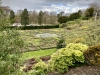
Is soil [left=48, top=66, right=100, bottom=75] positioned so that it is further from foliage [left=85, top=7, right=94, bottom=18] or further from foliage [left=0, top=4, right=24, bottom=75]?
foliage [left=85, top=7, right=94, bottom=18]

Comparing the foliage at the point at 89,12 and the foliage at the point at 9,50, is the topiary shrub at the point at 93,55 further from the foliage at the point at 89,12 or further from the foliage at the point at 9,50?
the foliage at the point at 89,12

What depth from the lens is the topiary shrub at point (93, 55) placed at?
801 centimetres

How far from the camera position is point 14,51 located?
129 inches

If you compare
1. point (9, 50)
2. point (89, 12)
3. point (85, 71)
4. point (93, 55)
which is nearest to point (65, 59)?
point (85, 71)

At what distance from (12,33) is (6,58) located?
54 cm

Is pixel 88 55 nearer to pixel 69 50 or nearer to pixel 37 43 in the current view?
pixel 69 50

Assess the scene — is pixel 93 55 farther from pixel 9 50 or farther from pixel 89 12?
pixel 89 12

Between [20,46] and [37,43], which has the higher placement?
[20,46]

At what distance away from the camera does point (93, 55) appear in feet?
27.1

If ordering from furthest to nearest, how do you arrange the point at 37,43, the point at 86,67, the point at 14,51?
1. the point at 37,43
2. the point at 86,67
3. the point at 14,51

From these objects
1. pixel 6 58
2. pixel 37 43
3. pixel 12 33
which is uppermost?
pixel 12 33

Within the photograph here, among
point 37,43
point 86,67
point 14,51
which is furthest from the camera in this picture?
A: point 37,43

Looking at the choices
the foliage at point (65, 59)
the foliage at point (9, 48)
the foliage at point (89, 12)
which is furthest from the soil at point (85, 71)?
the foliage at point (89, 12)

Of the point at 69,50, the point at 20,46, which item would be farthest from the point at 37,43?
the point at 20,46
